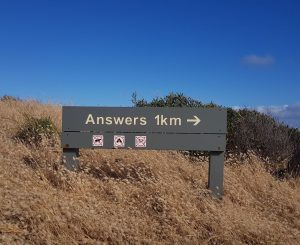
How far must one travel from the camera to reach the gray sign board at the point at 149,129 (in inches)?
262

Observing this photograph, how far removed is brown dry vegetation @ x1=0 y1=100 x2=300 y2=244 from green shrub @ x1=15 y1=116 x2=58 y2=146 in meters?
1.01

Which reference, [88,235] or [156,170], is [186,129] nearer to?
[156,170]

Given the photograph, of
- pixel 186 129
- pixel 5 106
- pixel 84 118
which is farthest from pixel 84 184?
pixel 5 106

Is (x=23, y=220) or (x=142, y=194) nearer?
(x=23, y=220)

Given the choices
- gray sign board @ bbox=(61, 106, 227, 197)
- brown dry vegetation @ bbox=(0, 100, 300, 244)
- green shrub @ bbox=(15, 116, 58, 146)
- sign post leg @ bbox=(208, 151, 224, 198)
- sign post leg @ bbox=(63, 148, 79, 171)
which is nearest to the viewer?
brown dry vegetation @ bbox=(0, 100, 300, 244)

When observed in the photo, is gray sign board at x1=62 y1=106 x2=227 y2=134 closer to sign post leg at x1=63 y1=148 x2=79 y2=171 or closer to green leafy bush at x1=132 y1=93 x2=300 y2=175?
sign post leg at x1=63 y1=148 x2=79 y2=171

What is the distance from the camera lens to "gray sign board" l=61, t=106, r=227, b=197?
6.66 meters

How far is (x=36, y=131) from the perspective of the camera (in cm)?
944

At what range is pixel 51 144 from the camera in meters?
8.52

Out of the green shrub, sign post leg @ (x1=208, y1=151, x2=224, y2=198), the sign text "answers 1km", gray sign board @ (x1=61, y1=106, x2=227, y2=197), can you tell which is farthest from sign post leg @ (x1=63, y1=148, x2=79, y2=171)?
the green shrub

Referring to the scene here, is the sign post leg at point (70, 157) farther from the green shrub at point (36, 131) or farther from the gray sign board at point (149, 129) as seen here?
the green shrub at point (36, 131)

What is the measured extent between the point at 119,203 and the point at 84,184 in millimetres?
613

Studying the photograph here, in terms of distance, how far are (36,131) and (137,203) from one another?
14.3 ft

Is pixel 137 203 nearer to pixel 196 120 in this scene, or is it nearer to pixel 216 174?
pixel 216 174
